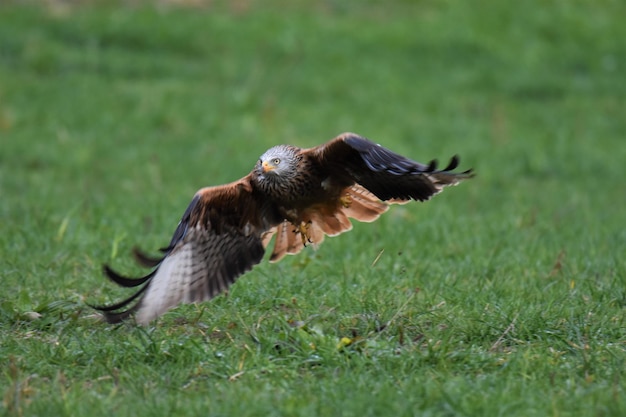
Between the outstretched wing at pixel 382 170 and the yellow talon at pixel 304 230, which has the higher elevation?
the outstretched wing at pixel 382 170

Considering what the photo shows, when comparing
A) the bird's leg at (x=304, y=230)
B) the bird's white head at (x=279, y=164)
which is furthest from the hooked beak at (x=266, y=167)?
the bird's leg at (x=304, y=230)

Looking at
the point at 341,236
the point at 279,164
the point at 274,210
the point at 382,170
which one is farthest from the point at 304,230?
the point at 341,236

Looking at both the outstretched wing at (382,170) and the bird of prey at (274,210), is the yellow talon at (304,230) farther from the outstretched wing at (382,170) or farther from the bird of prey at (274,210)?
the outstretched wing at (382,170)

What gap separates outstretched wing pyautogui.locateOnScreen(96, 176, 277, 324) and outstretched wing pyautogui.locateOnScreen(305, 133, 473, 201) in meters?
0.55

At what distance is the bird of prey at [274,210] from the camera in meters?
5.13

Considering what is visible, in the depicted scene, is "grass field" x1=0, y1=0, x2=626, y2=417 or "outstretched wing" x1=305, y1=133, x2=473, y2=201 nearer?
"grass field" x1=0, y1=0, x2=626, y2=417

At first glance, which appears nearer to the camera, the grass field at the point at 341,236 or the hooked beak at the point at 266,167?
the grass field at the point at 341,236

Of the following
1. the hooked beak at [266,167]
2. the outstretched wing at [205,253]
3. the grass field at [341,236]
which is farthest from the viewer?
the hooked beak at [266,167]

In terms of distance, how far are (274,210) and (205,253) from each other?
2.41 ft

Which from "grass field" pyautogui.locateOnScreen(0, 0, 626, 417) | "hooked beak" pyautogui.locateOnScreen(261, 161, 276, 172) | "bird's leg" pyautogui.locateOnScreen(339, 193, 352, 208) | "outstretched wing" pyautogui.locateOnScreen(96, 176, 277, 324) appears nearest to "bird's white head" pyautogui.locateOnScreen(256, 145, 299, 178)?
"hooked beak" pyautogui.locateOnScreen(261, 161, 276, 172)

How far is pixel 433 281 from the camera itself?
618cm

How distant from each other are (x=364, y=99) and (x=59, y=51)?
4.44 metres

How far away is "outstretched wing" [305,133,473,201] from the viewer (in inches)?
201

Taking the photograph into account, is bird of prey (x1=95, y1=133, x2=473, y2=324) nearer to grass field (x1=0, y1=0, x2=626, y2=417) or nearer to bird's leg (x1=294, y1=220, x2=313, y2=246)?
bird's leg (x1=294, y1=220, x2=313, y2=246)
